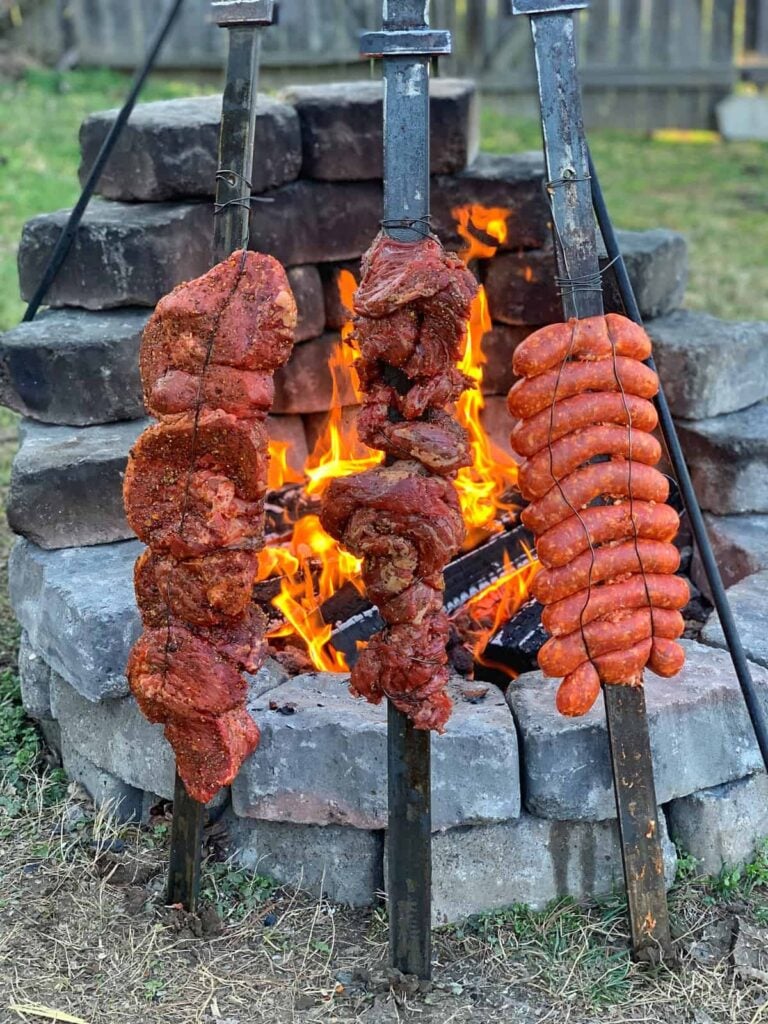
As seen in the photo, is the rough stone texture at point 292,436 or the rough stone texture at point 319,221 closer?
the rough stone texture at point 319,221

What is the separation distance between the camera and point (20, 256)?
381cm

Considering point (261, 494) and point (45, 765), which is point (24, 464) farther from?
point (261, 494)

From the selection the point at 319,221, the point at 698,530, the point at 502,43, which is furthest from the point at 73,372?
the point at 502,43

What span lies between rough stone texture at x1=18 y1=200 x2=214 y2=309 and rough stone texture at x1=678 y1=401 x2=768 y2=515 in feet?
5.40

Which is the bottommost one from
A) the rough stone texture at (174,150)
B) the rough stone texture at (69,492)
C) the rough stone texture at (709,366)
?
the rough stone texture at (69,492)

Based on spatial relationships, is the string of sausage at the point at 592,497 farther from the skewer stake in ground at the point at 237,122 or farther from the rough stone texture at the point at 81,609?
the rough stone texture at the point at 81,609

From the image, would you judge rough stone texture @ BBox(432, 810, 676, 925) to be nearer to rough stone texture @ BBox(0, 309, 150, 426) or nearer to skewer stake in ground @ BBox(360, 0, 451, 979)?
skewer stake in ground @ BBox(360, 0, 451, 979)

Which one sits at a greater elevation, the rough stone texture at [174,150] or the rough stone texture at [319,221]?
the rough stone texture at [174,150]

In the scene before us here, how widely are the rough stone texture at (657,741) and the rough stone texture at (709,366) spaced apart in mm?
1111

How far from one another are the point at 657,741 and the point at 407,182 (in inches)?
55.5

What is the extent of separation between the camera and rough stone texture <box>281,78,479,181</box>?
159 inches

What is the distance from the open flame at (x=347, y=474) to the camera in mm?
3502

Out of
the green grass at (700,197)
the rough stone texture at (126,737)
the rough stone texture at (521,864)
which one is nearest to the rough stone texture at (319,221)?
the rough stone texture at (126,737)

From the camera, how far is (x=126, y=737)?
3117 mm
